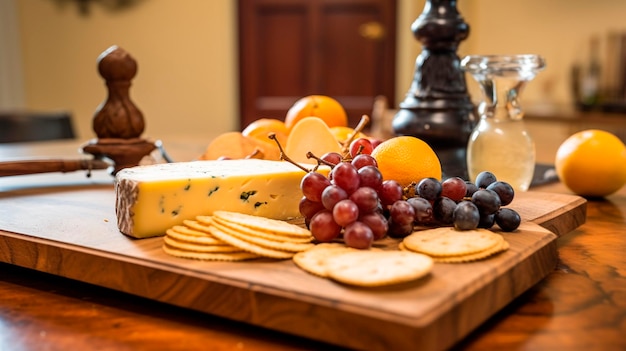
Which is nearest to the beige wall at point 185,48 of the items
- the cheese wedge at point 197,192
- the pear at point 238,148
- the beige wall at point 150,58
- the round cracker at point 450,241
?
the beige wall at point 150,58

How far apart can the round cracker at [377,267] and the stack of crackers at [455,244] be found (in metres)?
0.03

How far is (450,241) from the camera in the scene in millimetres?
748

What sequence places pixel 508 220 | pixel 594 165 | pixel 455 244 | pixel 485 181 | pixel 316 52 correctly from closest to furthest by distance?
pixel 455 244 → pixel 508 220 → pixel 485 181 → pixel 594 165 → pixel 316 52

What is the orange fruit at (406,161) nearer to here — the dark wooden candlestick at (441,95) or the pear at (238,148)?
Result: the pear at (238,148)

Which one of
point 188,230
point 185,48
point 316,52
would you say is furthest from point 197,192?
point 185,48

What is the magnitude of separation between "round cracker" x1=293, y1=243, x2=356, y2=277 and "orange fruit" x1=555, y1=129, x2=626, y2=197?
0.74 m

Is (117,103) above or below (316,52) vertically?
below

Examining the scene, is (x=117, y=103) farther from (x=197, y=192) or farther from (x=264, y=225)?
(x=264, y=225)

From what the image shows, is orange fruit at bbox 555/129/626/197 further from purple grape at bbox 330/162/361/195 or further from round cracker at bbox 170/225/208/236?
round cracker at bbox 170/225/208/236

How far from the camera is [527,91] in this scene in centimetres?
424

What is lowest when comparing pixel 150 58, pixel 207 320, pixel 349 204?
pixel 207 320

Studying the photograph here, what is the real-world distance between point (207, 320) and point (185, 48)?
14.0ft

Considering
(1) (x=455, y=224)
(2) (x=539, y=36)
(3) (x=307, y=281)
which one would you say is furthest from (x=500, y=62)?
(2) (x=539, y=36)

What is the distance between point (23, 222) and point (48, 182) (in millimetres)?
450
